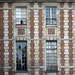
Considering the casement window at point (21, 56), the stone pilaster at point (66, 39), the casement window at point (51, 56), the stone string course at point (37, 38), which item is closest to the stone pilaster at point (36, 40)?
the stone string course at point (37, 38)

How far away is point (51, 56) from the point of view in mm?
14102

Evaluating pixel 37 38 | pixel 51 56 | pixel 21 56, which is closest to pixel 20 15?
pixel 37 38

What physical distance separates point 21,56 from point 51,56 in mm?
2614

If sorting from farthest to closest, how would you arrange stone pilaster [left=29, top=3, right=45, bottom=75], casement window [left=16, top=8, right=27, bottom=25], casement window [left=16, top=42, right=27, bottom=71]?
1. casement window [left=16, top=8, right=27, bottom=25]
2. casement window [left=16, top=42, right=27, bottom=71]
3. stone pilaster [left=29, top=3, right=45, bottom=75]

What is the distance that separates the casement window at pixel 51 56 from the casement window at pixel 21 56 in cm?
192

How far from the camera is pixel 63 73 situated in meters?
13.7

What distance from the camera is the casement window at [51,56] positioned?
46.0 feet

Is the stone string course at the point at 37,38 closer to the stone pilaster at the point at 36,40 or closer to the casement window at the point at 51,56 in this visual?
the stone pilaster at the point at 36,40

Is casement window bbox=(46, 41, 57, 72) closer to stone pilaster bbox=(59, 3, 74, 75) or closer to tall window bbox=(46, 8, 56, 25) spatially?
stone pilaster bbox=(59, 3, 74, 75)

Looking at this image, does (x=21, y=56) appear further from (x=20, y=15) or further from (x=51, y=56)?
(x=20, y=15)

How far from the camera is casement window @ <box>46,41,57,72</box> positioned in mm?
14008

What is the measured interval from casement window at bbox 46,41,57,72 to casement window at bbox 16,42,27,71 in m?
1.92

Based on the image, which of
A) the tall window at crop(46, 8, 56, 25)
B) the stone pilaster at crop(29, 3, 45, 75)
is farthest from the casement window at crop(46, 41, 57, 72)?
the tall window at crop(46, 8, 56, 25)

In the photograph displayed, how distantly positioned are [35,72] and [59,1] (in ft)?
21.1
